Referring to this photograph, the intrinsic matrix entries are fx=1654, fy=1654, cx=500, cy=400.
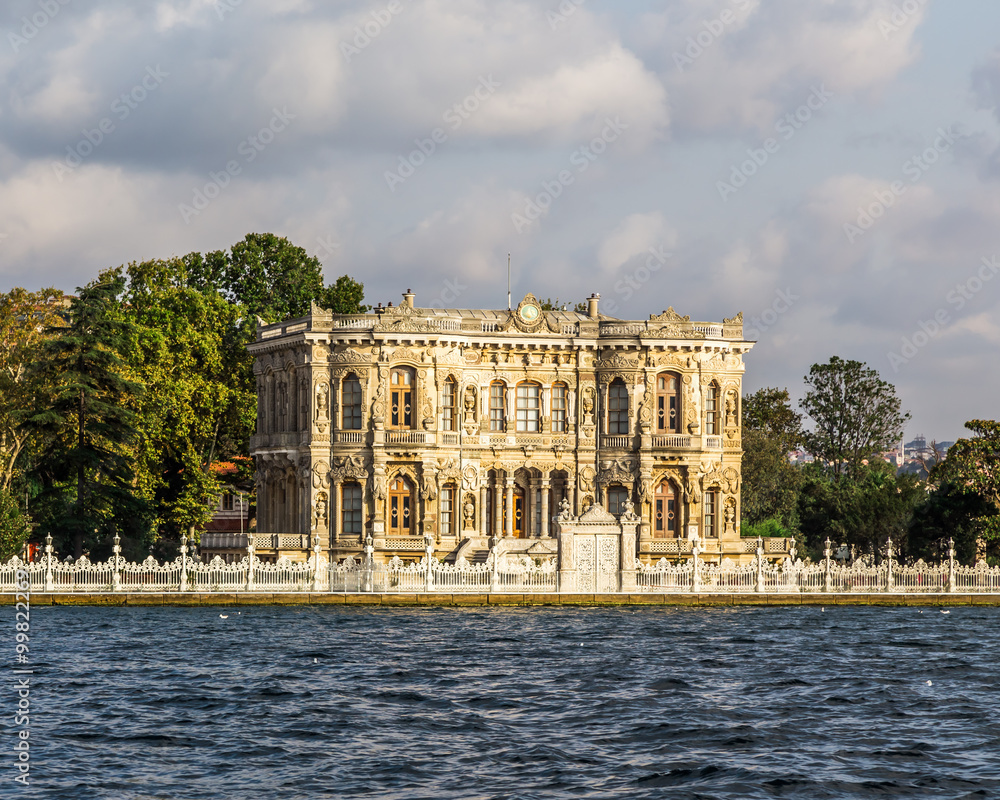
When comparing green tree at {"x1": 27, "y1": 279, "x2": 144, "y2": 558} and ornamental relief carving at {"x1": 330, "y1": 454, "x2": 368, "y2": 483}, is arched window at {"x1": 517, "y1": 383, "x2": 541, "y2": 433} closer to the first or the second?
ornamental relief carving at {"x1": 330, "y1": 454, "x2": 368, "y2": 483}

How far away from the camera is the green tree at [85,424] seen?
54.4 metres

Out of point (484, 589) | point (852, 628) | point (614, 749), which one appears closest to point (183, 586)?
point (484, 589)

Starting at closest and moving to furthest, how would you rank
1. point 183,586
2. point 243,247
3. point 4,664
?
point 4,664 < point 183,586 < point 243,247

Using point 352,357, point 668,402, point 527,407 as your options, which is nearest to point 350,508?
point 352,357

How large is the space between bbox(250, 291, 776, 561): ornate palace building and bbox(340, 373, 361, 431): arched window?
6cm

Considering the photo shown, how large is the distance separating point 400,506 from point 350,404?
396 cm

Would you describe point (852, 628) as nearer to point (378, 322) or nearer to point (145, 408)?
point (378, 322)

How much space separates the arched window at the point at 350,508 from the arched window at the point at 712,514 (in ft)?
40.4

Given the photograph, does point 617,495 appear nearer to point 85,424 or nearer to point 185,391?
point 185,391

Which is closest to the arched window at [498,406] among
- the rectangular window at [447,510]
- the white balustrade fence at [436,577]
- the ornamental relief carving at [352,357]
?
the rectangular window at [447,510]

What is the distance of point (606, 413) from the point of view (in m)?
59.0

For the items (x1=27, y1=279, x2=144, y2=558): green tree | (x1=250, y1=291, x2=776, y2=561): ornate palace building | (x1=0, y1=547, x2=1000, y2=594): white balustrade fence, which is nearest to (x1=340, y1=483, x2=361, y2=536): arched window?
(x1=250, y1=291, x2=776, y2=561): ornate palace building

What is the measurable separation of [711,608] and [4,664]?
21.8 meters

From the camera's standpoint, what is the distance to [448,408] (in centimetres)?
5797
